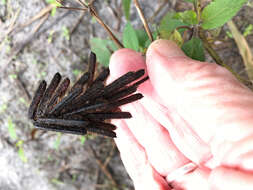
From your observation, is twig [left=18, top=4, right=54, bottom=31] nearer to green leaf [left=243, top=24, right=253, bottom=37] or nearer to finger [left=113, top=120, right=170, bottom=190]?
finger [left=113, top=120, right=170, bottom=190]

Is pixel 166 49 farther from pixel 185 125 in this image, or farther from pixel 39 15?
pixel 39 15

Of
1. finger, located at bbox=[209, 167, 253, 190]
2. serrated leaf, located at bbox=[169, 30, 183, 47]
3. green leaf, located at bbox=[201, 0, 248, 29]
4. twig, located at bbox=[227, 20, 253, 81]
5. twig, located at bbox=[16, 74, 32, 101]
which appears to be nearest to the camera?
finger, located at bbox=[209, 167, 253, 190]

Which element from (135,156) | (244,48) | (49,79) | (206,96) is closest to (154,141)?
(135,156)

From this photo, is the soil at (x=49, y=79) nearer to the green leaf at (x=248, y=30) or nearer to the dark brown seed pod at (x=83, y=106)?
the green leaf at (x=248, y=30)

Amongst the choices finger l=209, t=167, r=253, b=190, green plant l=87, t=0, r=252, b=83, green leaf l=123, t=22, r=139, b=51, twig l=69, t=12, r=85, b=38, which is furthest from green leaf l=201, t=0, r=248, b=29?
twig l=69, t=12, r=85, b=38

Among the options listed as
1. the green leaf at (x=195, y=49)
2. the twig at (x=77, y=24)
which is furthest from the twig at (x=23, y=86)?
the green leaf at (x=195, y=49)

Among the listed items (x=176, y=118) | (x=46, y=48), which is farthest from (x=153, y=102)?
(x=46, y=48)
